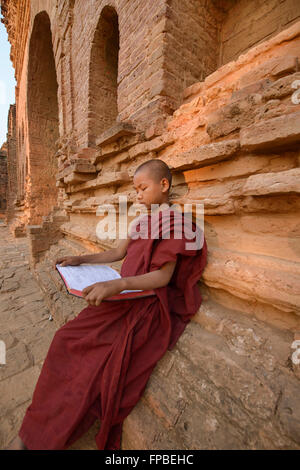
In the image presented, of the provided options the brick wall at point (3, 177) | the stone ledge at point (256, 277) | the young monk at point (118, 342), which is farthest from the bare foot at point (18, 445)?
the brick wall at point (3, 177)

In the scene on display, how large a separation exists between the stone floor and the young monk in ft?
0.58

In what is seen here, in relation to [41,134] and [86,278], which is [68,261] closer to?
[86,278]

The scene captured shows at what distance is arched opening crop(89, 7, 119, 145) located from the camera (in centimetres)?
334

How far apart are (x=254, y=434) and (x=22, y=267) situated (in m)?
4.32

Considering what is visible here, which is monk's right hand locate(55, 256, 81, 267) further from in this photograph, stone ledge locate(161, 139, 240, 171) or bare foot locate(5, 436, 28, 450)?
stone ledge locate(161, 139, 240, 171)

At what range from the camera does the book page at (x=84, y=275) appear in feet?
3.66

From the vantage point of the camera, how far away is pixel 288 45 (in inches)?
47.3

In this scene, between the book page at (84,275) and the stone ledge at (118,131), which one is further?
the stone ledge at (118,131)

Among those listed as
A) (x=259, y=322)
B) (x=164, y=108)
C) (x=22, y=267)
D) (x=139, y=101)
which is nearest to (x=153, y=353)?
(x=259, y=322)

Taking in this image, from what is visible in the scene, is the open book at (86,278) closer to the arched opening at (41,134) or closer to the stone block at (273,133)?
the stone block at (273,133)

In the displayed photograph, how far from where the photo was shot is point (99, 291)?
972 mm

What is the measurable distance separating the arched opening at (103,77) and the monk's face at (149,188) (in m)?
2.70

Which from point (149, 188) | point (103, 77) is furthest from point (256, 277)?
point (103, 77)

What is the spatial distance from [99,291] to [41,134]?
32.5 ft
